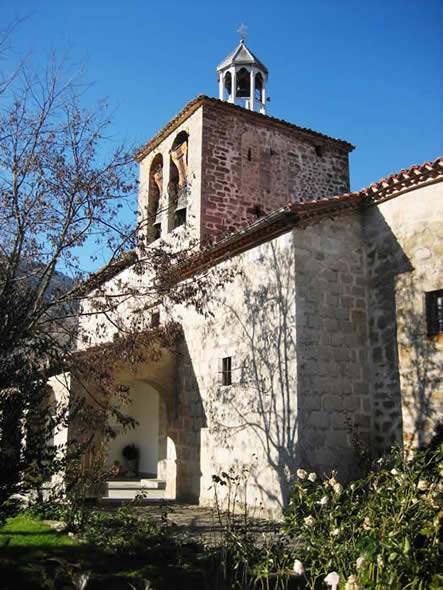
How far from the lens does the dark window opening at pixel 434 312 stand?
802cm

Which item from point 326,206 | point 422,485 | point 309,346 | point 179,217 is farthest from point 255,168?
point 422,485

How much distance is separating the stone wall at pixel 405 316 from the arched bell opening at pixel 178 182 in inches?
236

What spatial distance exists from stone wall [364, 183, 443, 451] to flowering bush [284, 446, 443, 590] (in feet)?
11.4

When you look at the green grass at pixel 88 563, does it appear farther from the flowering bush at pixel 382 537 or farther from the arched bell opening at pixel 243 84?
the arched bell opening at pixel 243 84

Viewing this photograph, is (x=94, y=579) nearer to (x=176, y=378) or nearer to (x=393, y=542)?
(x=393, y=542)

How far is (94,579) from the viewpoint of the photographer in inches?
201

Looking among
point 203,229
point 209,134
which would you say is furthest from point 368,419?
point 209,134

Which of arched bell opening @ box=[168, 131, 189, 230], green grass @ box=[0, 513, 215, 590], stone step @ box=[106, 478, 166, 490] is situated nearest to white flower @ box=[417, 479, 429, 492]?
green grass @ box=[0, 513, 215, 590]

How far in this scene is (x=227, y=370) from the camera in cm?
991

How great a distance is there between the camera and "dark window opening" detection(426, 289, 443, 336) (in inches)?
316

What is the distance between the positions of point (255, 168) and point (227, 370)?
21.2 ft

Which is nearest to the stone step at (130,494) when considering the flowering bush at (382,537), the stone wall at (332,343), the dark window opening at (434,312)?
the stone wall at (332,343)

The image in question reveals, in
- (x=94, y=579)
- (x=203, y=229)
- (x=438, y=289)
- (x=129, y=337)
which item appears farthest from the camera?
(x=203, y=229)

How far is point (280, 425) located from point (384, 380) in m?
1.82
